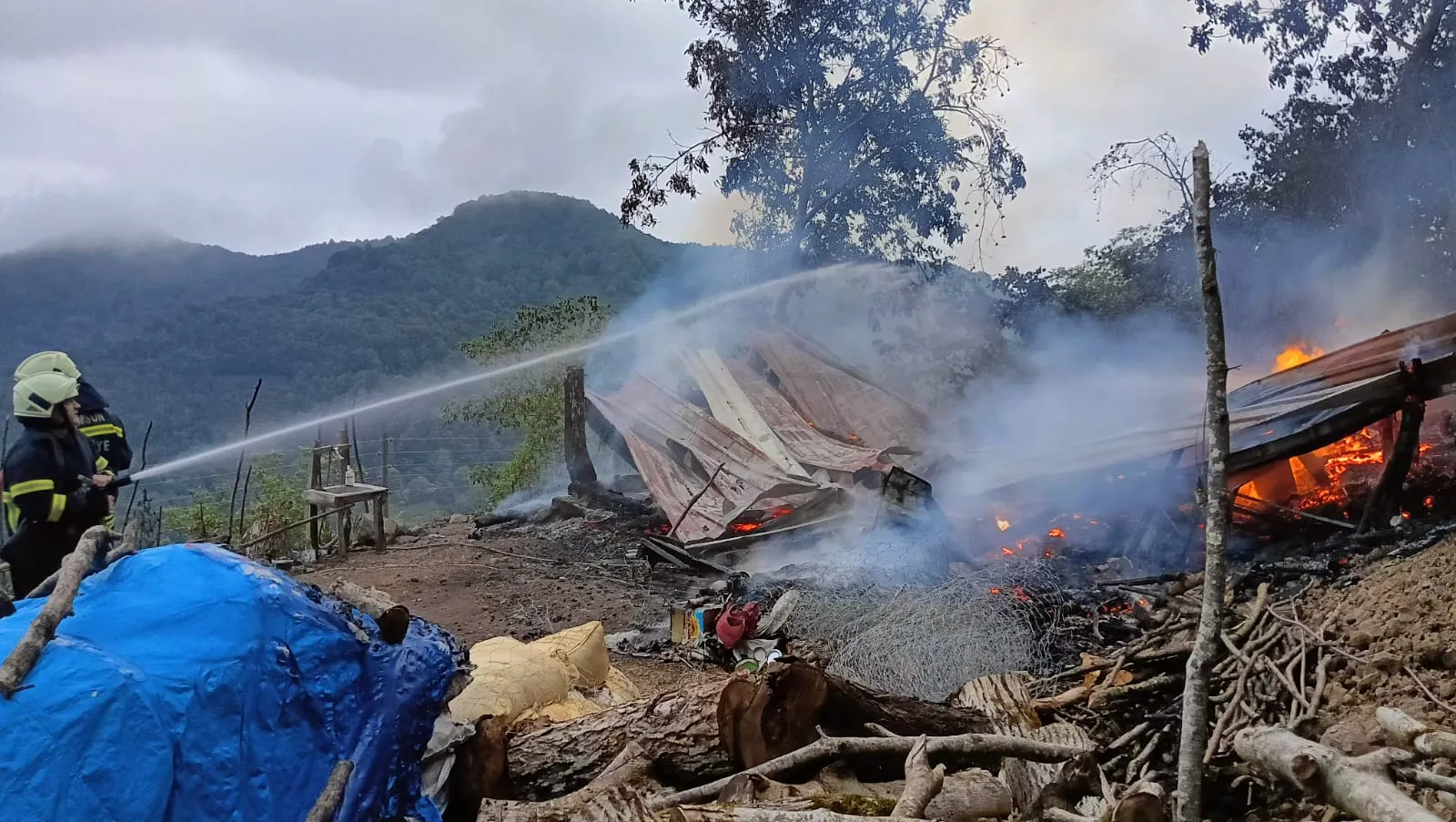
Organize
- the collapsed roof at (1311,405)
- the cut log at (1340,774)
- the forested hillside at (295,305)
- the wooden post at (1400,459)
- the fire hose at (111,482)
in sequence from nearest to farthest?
the cut log at (1340,774)
the fire hose at (111,482)
the wooden post at (1400,459)
the collapsed roof at (1311,405)
the forested hillside at (295,305)

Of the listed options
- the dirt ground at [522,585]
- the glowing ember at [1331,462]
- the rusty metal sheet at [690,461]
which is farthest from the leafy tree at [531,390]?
the glowing ember at [1331,462]

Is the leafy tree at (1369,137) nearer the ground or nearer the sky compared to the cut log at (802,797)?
nearer the sky

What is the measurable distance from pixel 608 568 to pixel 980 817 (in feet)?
24.1

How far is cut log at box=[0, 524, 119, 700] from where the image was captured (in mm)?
2521

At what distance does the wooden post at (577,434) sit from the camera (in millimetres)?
12633

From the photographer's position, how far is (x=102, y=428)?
563 cm

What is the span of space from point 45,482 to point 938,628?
5.64 metres

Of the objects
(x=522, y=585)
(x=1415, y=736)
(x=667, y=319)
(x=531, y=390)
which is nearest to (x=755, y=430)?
(x=522, y=585)

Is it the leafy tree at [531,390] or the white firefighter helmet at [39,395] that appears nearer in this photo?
the white firefighter helmet at [39,395]

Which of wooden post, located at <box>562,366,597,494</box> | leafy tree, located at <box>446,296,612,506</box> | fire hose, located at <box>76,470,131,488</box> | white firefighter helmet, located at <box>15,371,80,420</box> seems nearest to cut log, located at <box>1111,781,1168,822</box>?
fire hose, located at <box>76,470,131,488</box>

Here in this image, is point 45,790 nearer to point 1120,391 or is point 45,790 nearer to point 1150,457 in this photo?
point 1150,457

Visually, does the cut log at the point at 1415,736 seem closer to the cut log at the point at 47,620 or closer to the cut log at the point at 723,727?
the cut log at the point at 723,727

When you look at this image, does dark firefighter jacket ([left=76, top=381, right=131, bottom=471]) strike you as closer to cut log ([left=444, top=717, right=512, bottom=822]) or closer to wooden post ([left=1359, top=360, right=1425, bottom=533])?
cut log ([left=444, top=717, right=512, bottom=822])

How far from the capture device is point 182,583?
122 inches
